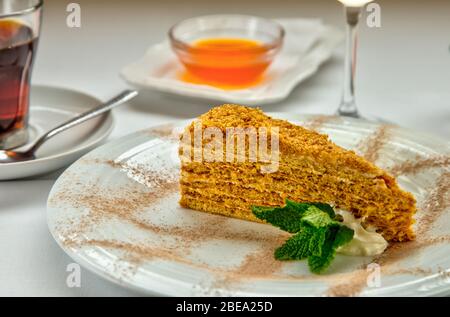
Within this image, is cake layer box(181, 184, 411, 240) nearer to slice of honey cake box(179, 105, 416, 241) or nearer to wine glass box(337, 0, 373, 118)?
slice of honey cake box(179, 105, 416, 241)

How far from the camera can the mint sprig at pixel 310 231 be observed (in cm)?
187

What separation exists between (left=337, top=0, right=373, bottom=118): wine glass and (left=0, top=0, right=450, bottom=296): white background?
4.3 inches

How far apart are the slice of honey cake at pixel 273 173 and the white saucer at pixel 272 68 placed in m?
0.58

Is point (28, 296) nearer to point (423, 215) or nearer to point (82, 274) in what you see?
point (82, 274)

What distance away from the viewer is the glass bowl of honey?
293 cm

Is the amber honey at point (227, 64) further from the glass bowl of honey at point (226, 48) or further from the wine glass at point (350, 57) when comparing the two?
the wine glass at point (350, 57)

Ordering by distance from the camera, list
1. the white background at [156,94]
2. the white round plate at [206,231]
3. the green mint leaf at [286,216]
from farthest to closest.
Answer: the white background at [156,94], the green mint leaf at [286,216], the white round plate at [206,231]

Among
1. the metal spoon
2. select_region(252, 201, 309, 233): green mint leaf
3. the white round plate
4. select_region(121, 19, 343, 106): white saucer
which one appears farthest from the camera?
select_region(121, 19, 343, 106): white saucer

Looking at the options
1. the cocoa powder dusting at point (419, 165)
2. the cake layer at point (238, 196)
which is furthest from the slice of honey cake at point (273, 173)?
the cocoa powder dusting at point (419, 165)

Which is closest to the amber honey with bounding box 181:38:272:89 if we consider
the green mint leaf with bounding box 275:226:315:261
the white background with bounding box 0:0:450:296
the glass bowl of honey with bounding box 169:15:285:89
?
the glass bowl of honey with bounding box 169:15:285:89

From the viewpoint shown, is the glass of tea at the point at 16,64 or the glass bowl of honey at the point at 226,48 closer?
the glass of tea at the point at 16,64

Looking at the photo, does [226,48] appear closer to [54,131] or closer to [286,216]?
[54,131]

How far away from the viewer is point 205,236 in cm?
204

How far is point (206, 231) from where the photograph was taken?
6.81 feet
